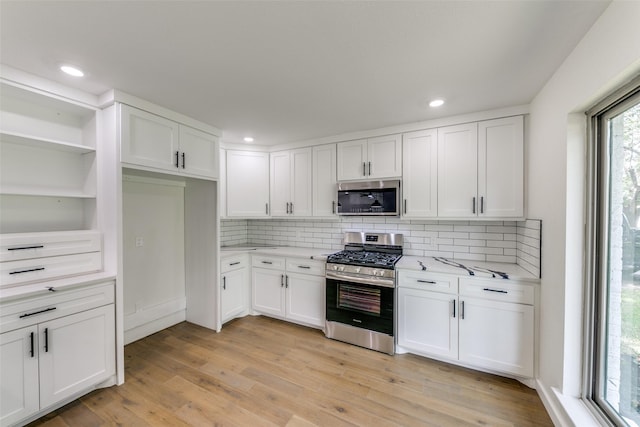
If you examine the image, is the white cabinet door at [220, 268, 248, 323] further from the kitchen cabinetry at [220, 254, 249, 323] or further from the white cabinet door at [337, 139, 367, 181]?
the white cabinet door at [337, 139, 367, 181]

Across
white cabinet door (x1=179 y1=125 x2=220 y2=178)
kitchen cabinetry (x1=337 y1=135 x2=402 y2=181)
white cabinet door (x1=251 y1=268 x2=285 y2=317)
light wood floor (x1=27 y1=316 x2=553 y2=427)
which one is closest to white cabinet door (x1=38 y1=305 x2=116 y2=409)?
light wood floor (x1=27 y1=316 x2=553 y2=427)

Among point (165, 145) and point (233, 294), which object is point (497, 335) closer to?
point (233, 294)

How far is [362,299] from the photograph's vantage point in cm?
268

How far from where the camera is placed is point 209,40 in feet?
4.70

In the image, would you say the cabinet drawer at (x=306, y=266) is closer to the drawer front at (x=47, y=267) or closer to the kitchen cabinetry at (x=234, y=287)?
the kitchen cabinetry at (x=234, y=287)

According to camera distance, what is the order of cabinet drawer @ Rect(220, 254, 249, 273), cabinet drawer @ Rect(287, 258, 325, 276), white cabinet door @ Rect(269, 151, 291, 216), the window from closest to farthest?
the window, cabinet drawer @ Rect(287, 258, 325, 276), cabinet drawer @ Rect(220, 254, 249, 273), white cabinet door @ Rect(269, 151, 291, 216)

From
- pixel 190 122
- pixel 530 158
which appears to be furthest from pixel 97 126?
pixel 530 158

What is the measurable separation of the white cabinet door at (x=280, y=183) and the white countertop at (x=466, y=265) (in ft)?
5.74

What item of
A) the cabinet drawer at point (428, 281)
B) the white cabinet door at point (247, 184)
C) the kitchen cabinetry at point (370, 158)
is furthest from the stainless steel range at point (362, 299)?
the white cabinet door at point (247, 184)

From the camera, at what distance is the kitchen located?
158 cm

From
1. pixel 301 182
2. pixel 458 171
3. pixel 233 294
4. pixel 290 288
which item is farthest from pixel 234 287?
pixel 458 171

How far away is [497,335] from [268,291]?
2.52 metres

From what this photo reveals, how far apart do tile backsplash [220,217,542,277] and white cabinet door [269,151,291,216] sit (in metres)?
0.39

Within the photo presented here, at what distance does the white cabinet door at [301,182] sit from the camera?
340 centimetres
